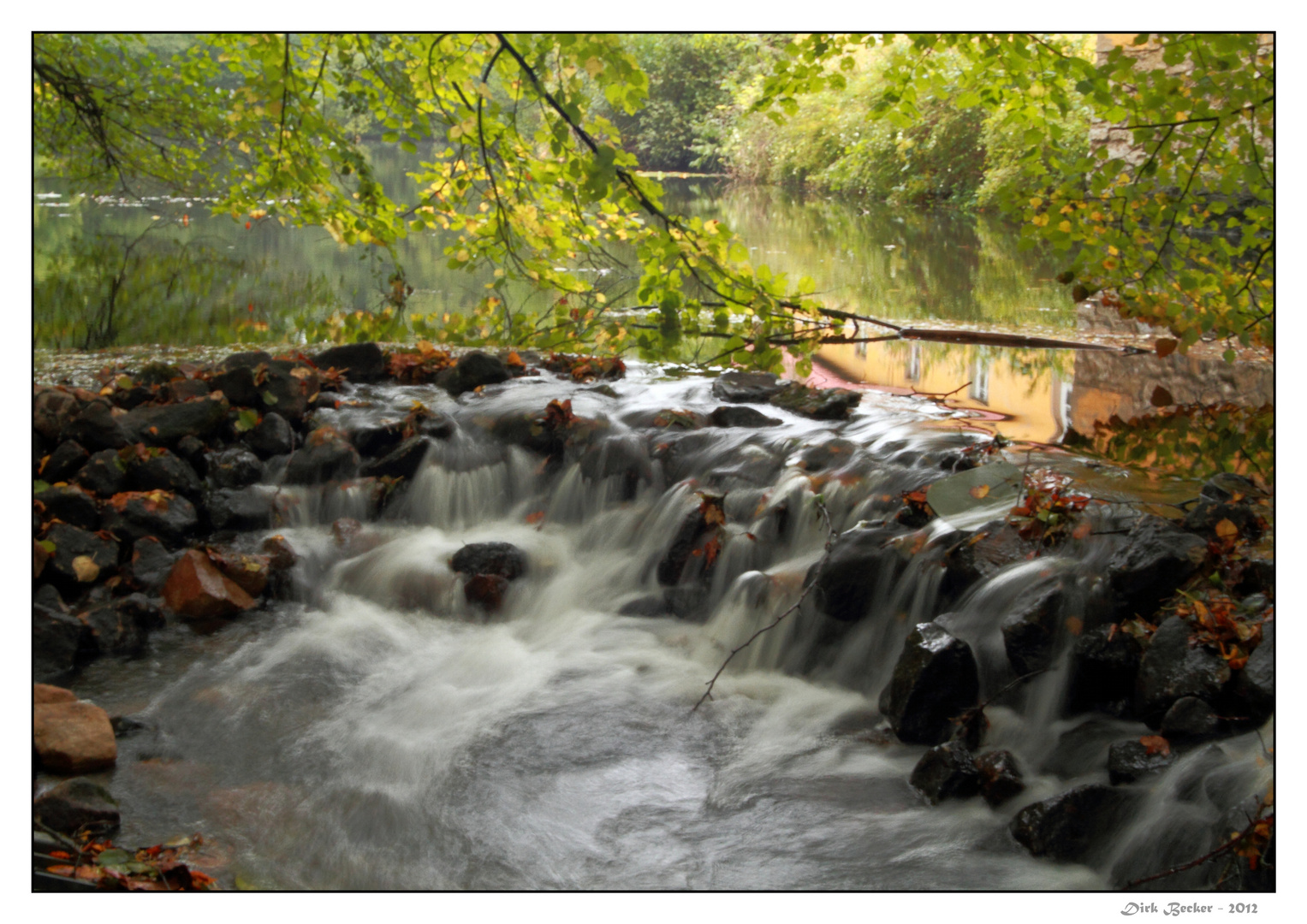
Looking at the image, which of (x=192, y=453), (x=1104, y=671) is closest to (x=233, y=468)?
(x=192, y=453)

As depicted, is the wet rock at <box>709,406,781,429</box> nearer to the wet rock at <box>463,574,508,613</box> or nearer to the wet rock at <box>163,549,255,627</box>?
the wet rock at <box>463,574,508,613</box>

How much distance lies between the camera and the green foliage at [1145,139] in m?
3.71

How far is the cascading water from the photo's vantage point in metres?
3.02

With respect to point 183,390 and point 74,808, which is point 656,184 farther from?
point 183,390

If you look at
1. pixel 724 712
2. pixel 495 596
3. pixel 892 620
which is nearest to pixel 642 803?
pixel 724 712

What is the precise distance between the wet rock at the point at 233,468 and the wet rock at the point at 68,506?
80 cm

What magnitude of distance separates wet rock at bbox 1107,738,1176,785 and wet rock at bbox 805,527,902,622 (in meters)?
1.26

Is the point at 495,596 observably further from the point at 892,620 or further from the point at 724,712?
the point at 892,620

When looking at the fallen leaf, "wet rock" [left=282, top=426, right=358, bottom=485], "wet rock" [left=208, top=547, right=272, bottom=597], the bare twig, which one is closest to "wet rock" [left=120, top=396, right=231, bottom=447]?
"wet rock" [left=282, top=426, right=358, bottom=485]

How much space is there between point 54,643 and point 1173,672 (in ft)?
14.5

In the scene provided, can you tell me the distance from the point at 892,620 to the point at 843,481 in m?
1.08

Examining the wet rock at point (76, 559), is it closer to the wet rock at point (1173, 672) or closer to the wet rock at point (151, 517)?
the wet rock at point (151, 517)

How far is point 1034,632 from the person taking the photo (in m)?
3.62

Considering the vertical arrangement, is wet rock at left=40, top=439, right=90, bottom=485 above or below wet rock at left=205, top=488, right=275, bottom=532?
above
